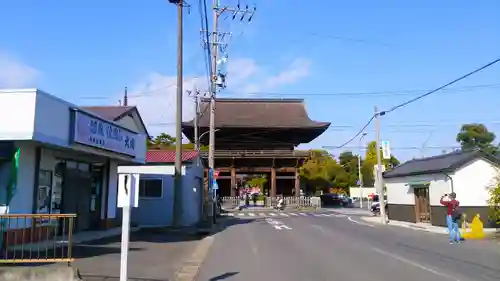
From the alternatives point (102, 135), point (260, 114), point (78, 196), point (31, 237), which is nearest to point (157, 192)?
point (78, 196)

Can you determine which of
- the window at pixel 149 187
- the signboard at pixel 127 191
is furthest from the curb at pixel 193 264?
the window at pixel 149 187

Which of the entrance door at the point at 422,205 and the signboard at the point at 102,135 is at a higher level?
the signboard at the point at 102,135

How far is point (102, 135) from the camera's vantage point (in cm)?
1557

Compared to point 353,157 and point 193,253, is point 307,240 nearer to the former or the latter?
point 193,253

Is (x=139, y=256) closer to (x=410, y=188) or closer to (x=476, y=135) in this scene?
(x=410, y=188)

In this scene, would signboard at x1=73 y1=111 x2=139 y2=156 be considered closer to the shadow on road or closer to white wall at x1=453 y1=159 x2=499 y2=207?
the shadow on road

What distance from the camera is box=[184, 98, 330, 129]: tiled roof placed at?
51375mm

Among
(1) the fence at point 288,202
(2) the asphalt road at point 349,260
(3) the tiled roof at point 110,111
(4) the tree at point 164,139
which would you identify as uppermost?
(4) the tree at point 164,139

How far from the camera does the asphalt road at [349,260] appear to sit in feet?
31.2

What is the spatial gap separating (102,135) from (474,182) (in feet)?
57.3

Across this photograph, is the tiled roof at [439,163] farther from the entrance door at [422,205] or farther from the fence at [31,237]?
the fence at [31,237]

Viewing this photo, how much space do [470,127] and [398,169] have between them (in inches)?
1874

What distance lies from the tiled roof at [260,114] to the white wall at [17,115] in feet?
124

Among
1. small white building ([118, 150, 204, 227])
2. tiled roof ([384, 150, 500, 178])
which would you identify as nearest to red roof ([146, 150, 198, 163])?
small white building ([118, 150, 204, 227])
